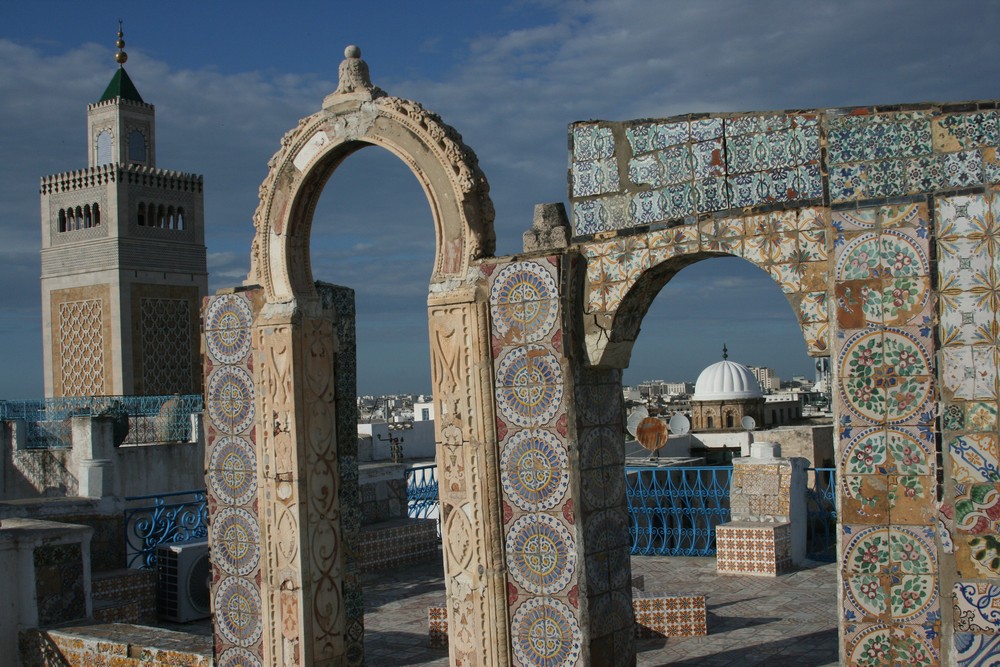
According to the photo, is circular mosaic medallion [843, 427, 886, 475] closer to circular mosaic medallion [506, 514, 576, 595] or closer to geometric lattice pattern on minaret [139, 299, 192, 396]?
circular mosaic medallion [506, 514, 576, 595]

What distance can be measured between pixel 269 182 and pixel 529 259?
171 centimetres

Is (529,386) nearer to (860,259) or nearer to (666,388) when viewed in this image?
(860,259)

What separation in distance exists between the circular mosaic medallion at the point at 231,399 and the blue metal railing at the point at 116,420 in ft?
46.1

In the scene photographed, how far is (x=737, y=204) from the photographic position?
15.1 ft

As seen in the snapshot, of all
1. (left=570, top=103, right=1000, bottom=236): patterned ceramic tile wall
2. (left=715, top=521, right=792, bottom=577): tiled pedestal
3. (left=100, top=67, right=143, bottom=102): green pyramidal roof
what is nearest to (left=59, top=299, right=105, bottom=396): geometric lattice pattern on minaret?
(left=100, top=67, right=143, bottom=102): green pyramidal roof

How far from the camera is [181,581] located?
817cm

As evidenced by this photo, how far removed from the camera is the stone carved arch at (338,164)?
17.0 feet

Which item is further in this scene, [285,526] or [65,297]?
[65,297]

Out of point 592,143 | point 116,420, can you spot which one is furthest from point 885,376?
point 116,420

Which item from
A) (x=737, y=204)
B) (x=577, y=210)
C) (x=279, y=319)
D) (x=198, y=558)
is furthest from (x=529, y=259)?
(x=198, y=558)

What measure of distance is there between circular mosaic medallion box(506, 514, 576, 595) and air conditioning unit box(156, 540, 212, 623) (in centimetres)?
387

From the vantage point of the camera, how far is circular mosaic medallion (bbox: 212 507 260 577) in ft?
20.0

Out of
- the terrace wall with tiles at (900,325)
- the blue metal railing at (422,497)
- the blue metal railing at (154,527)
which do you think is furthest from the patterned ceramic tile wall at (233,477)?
the blue metal railing at (422,497)

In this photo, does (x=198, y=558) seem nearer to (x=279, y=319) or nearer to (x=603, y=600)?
(x=279, y=319)
